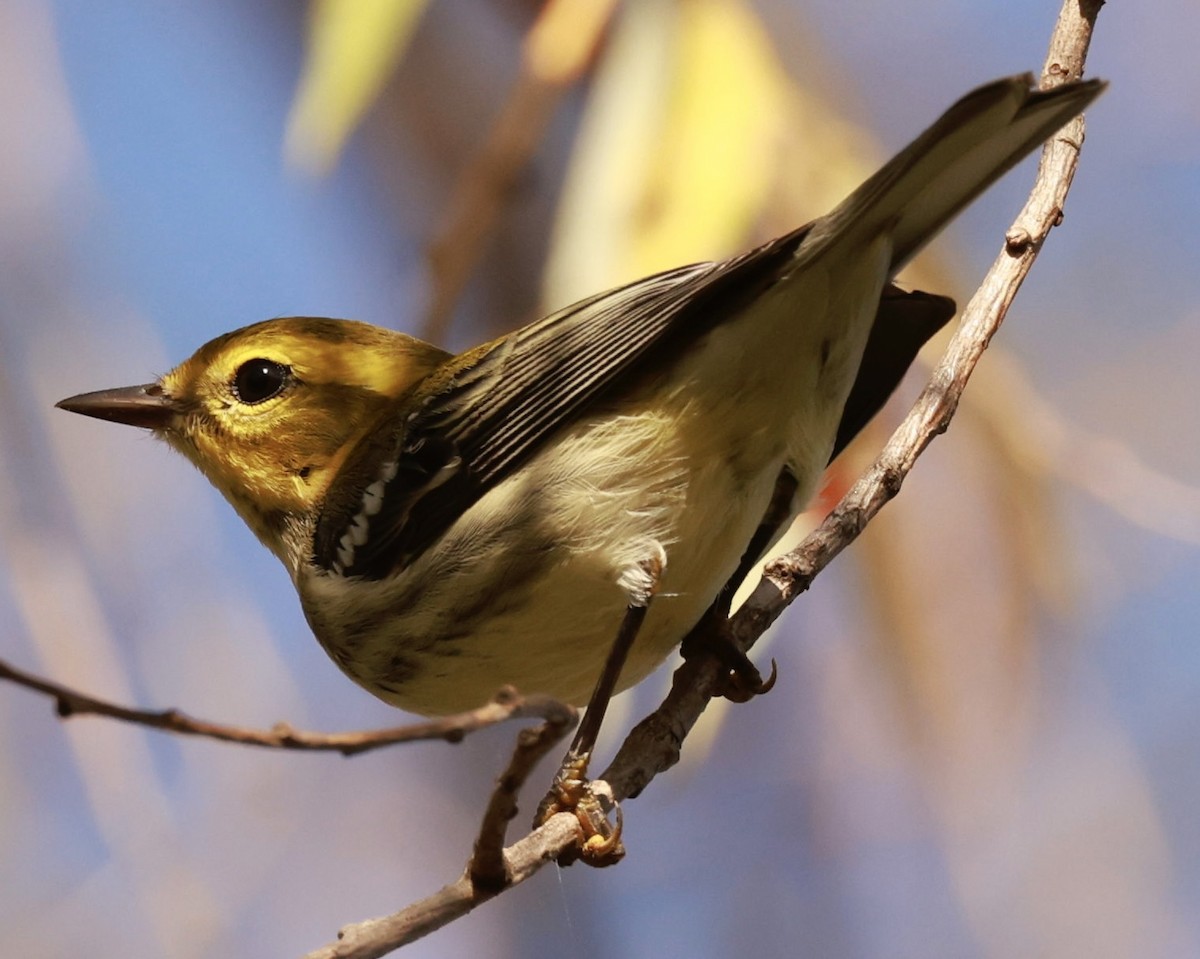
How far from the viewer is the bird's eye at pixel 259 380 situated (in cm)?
228

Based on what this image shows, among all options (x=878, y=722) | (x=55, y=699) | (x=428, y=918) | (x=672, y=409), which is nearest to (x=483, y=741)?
(x=878, y=722)

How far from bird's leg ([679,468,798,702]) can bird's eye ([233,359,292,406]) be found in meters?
0.83

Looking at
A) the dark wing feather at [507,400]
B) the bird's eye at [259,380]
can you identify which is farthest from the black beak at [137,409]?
the dark wing feather at [507,400]

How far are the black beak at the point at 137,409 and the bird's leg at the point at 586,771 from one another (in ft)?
3.22

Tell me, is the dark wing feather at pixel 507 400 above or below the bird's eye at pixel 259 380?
below

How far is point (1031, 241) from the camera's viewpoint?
1930 mm

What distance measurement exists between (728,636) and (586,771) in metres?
0.40

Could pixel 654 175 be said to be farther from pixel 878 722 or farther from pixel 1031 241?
pixel 878 722

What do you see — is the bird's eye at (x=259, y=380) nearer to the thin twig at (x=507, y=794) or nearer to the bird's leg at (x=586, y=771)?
the bird's leg at (x=586, y=771)

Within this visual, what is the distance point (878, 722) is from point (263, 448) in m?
2.08

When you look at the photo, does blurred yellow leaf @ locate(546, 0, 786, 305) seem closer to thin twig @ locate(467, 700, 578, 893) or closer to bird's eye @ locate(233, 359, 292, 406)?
bird's eye @ locate(233, 359, 292, 406)

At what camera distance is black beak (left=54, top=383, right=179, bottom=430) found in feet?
7.63

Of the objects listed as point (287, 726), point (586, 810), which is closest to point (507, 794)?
point (287, 726)

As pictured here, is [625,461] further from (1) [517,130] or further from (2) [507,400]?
(1) [517,130]
